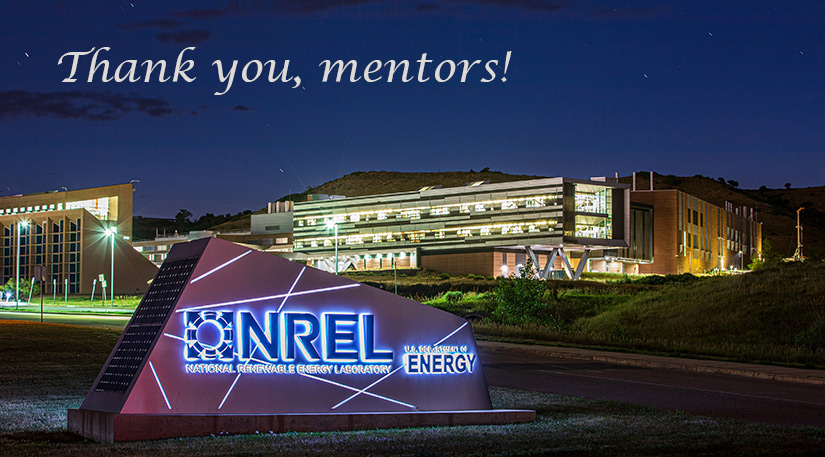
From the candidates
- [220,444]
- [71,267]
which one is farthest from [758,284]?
[71,267]

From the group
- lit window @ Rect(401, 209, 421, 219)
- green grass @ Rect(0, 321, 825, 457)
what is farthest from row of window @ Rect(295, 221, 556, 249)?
green grass @ Rect(0, 321, 825, 457)

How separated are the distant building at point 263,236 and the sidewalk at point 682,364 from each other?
117727 mm

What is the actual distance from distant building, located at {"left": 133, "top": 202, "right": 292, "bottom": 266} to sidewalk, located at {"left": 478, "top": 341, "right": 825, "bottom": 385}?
386ft

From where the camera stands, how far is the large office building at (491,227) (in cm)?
10400

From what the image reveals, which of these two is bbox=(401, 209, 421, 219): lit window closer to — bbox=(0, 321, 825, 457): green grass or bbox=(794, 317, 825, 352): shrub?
bbox=(794, 317, 825, 352): shrub

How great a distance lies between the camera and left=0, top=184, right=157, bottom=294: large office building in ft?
361

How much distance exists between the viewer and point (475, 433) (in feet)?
36.7

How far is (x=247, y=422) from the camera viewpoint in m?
10.7

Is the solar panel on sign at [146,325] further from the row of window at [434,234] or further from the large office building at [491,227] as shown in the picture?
the row of window at [434,234]

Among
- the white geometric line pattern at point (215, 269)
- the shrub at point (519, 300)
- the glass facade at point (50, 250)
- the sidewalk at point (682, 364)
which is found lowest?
the sidewalk at point (682, 364)

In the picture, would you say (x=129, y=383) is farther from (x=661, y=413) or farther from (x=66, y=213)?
(x=66, y=213)

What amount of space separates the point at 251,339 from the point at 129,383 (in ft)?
5.19

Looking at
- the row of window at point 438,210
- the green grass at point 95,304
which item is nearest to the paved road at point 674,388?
the green grass at point 95,304

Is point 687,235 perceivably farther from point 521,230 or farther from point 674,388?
point 674,388
